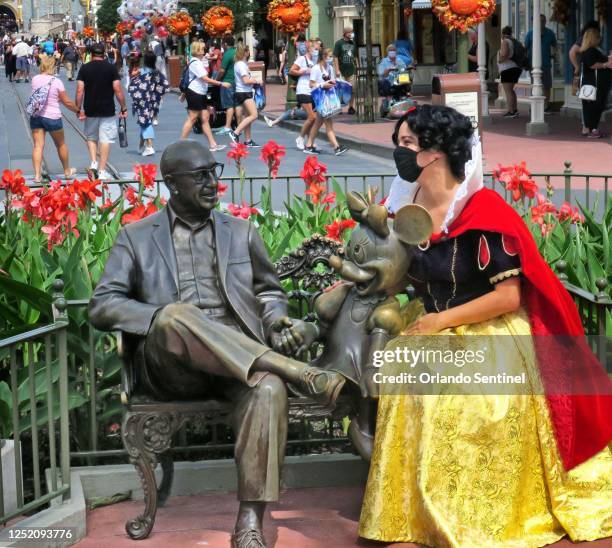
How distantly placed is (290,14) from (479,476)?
906 inches

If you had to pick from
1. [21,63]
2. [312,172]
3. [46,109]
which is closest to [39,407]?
[312,172]

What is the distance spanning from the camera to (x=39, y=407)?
17.5 feet

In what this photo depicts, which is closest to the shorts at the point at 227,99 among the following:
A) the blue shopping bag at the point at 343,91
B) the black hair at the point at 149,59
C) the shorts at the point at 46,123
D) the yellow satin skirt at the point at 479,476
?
the black hair at the point at 149,59

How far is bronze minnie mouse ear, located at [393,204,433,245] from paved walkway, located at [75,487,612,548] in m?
1.08

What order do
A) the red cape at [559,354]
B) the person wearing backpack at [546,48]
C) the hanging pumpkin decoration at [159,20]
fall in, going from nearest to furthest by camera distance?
1. the red cape at [559,354]
2. the person wearing backpack at [546,48]
3. the hanging pumpkin decoration at [159,20]

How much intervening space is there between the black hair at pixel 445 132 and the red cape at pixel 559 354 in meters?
0.15

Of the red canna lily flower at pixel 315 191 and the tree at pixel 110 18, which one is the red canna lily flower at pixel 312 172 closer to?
the red canna lily flower at pixel 315 191

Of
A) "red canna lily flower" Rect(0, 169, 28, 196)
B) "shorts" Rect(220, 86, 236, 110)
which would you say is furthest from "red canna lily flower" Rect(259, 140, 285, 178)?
"shorts" Rect(220, 86, 236, 110)

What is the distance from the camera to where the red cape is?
15.3ft

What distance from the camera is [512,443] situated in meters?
4.61

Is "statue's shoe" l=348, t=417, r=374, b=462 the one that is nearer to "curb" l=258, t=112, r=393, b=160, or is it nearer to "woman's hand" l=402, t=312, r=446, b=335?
"woman's hand" l=402, t=312, r=446, b=335

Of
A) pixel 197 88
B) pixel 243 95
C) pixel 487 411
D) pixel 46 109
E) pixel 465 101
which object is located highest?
pixel 465 101

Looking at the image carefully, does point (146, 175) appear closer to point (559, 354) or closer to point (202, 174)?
point (202, 174)

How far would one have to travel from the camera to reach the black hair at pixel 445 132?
477cm
